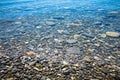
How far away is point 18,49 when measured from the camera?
2881mm

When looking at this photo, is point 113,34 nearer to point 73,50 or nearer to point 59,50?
point 73,50

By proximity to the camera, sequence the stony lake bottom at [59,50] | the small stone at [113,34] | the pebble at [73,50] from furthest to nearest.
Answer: the small stone at [113,34] < the pebble at [73,50] < the stony lake bottom at [59,50]

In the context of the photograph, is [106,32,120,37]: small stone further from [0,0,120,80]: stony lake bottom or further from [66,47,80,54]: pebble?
[66,47,80,54]: pebble

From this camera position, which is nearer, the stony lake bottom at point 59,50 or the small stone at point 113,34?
the stony lake bottom at point 59,50

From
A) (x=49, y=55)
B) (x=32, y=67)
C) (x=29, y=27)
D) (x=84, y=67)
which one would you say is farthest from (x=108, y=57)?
(x=29, y=27)

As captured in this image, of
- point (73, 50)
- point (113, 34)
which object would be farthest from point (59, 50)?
point (113, 34)

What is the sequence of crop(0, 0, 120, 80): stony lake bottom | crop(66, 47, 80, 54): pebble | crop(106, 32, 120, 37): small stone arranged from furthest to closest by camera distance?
crop(106, 32, 120, 37): small stone → crop(66, 47, 80, 54): pebble → crop(0, 0, 120, 80): stony lake bottom

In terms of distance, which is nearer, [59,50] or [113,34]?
[59,50]

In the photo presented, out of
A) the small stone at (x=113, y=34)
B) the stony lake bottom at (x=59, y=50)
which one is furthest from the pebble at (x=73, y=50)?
the small stone at (x=113, y=34)

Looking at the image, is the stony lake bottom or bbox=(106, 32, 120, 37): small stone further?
bbox=(106, 32, 120, 37): small stone

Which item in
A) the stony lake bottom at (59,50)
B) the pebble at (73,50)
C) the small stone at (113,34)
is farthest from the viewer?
the small stone at (113,34)

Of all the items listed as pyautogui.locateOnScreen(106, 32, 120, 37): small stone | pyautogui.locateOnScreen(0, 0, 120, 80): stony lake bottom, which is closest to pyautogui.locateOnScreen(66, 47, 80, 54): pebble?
pyautogui.locateOnScreen(0, 0, 120, 80): stony lake bottom

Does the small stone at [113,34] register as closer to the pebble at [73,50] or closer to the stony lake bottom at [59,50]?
the stony lake bottom at [59,50]

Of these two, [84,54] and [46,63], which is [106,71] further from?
[46,63]
